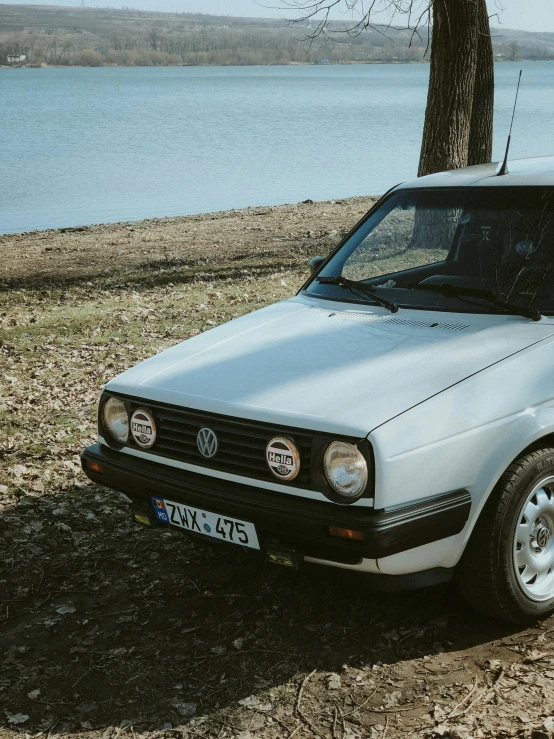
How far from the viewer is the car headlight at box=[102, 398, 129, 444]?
400cm

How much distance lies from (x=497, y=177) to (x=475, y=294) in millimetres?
822

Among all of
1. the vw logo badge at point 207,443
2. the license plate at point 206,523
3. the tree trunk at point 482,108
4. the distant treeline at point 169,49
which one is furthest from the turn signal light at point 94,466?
the distant treeline at point 169,49

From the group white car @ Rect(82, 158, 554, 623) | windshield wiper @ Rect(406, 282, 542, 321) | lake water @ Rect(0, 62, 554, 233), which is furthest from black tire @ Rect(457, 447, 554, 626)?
lake water @ Rect(0, 62, 554, 233)

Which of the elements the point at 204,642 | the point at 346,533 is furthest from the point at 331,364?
the point at 204,642

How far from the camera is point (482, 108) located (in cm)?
1253

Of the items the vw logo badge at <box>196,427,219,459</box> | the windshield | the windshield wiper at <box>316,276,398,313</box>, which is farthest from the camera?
the windshield wiper at <box>316,276,398,313</box>

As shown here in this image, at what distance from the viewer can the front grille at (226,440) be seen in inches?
134

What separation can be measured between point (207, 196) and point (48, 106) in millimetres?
44899

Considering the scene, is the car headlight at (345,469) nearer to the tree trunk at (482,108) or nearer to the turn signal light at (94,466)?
the turn signal light at (94,466)

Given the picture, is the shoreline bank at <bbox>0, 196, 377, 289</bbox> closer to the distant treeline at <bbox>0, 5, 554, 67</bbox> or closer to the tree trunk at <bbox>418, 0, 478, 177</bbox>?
the tree trunk at <bbox>418, 0, 478, 177</bbox>

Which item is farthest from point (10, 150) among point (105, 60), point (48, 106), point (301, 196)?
point (105, 60)

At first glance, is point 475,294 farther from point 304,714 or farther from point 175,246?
point 175,246

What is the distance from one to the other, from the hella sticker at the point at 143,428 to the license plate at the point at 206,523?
25 centimetres

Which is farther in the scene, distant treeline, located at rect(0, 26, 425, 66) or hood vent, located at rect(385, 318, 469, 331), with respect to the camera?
distant treeline, located at rect(0, 26, 425, 66)
